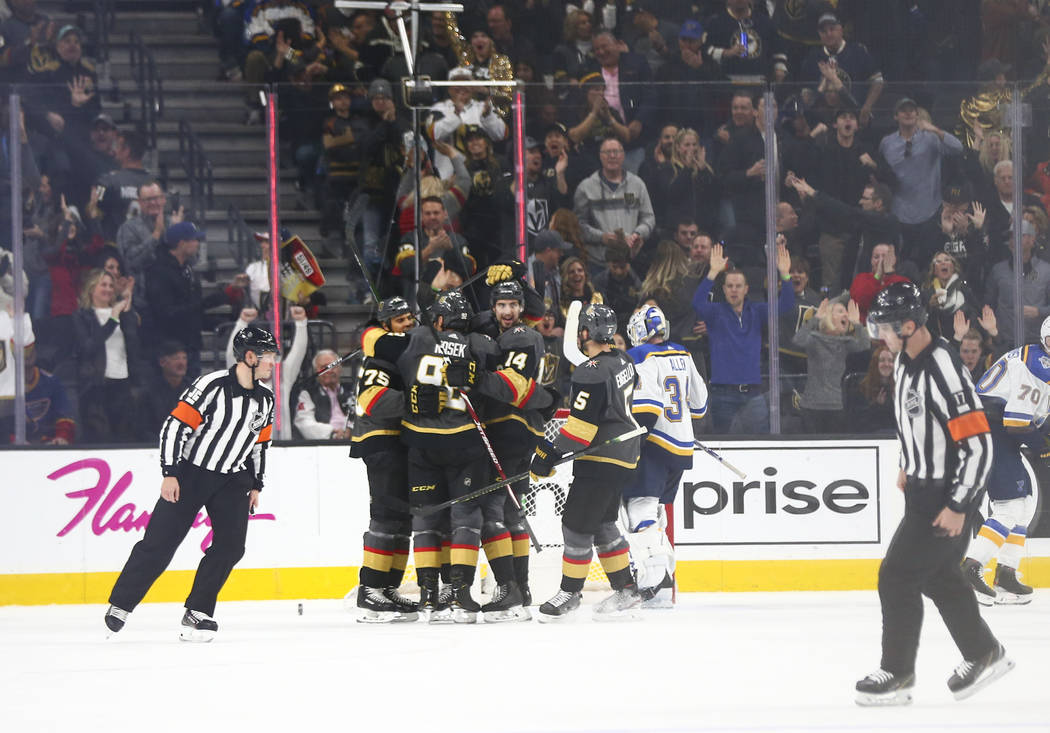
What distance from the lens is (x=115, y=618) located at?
237 inches

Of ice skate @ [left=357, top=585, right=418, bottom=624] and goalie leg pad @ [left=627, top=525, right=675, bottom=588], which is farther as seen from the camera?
goalie leg pad @ [left=627, top=525, right=675, bottom=588]

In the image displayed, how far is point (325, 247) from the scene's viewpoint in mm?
8703

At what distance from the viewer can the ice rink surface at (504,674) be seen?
4.11 meters

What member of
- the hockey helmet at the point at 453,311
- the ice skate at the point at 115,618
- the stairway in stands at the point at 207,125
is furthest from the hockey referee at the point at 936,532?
the stairway in stands at the point at 207,125

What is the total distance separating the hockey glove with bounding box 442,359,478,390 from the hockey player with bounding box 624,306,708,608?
1000 millimetres

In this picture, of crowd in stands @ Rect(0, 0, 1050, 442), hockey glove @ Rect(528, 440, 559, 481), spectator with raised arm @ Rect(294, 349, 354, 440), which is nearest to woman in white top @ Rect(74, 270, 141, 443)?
crowd in stands @ Rect(0, 0, 1050, 442)

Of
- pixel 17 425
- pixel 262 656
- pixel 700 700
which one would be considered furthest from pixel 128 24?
pixel 700 700

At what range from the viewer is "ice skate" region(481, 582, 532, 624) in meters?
6.52

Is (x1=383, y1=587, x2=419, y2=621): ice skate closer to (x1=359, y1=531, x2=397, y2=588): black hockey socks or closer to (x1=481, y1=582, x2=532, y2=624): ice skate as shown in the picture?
(x1=359, y1=531, x2=397, y2=588): black hockey socks

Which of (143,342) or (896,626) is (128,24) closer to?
(143,342)

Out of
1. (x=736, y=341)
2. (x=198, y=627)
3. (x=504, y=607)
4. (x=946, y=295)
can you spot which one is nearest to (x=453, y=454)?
(x=504, y=607)

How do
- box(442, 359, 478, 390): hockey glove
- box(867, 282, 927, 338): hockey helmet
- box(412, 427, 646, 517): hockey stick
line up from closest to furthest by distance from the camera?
box(867, 282, 927, 338): hockey helmet
box(442, 359, 478, 390): hockey glove
box(412, 427, 646, 517): hockey stick

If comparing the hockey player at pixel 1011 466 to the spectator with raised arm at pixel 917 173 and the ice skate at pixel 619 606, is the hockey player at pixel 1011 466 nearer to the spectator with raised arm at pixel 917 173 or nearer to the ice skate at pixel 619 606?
the spectator with raised arm at pixel 917 173

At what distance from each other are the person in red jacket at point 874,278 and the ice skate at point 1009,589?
1808 millimetres
